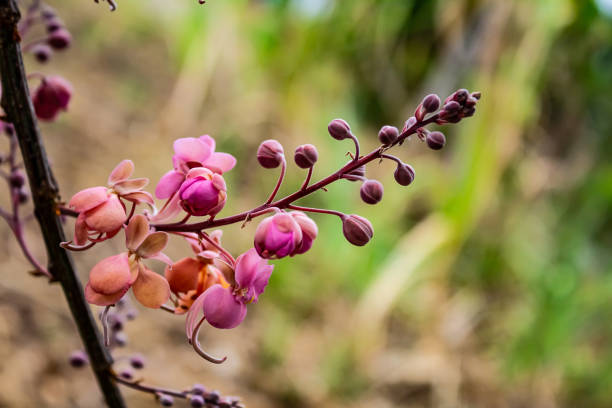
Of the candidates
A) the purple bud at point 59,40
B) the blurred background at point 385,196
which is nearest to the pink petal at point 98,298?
the purple bud at point 59,40

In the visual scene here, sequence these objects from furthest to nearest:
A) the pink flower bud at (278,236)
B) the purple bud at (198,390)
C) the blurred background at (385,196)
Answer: the blurred background at (385,196) < the purple bud at (198,390) < the pink flower bud at (278,236)

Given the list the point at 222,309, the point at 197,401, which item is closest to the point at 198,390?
the point at 197,401

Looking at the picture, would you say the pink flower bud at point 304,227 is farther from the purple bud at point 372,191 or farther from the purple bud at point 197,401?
the purple bud at point 197,401

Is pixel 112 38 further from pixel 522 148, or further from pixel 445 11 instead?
pixel 522 148

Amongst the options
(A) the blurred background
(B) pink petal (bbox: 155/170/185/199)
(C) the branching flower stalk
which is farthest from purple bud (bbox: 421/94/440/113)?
(A) the blurred background

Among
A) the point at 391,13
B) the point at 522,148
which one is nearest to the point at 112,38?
the point at 391,13

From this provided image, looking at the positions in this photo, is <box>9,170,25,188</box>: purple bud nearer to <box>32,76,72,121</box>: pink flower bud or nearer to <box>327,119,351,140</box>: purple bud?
<box>32,76,72,121</box>: pink flower bud
